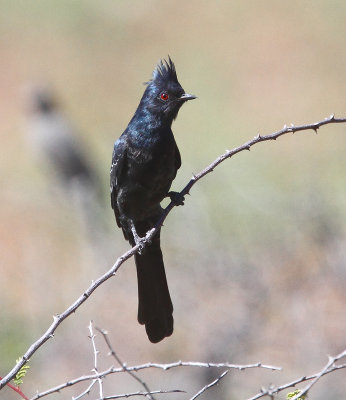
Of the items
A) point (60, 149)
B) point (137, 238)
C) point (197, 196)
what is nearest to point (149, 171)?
point (137, 238)

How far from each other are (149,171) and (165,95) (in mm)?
585

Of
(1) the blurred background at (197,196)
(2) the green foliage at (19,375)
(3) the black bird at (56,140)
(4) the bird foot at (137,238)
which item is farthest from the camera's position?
(3) the black bird at (56,140)

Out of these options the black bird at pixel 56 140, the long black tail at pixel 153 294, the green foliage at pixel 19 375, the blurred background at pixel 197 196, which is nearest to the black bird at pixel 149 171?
the long black tail at pixel 153 294

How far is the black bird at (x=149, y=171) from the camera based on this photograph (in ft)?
18.7

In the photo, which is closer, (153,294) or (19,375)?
(19,375)

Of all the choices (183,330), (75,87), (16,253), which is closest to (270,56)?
(75,87)

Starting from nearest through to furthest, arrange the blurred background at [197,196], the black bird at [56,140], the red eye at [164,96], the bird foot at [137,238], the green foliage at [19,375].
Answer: the green foliage at [19,375] → the bird foot at [137,238] → the red eye at [164,96] → the blurred background at [197,196] → the black bird at [56,140]

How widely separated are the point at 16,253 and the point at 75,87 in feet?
27.8

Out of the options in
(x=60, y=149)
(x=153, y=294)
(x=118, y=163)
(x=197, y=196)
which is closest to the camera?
(x=153, y=294)

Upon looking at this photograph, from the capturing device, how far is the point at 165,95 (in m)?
5.95

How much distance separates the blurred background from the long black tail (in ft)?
6.43

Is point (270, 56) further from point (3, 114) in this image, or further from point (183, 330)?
point (183, 330)

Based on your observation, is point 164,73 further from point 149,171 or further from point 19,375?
point 19,375

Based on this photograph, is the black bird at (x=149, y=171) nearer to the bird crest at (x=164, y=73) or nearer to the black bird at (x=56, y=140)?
the bird crest at (x=164, y=73)
